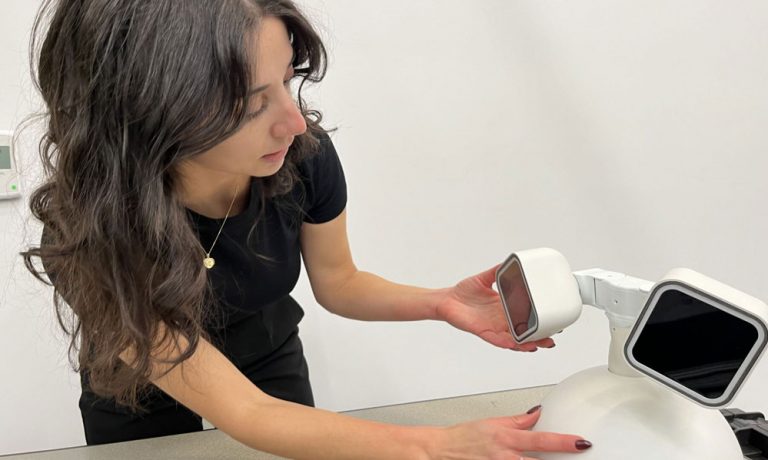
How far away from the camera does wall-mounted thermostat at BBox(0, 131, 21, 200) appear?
1.38m

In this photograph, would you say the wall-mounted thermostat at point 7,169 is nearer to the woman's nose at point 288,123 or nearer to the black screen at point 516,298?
the woman's nose at point 288,123

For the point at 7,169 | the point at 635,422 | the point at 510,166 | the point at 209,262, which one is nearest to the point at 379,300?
the point at 209,262

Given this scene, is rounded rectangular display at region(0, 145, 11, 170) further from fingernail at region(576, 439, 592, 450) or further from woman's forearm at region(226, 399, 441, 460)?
fingernail at region(576, 439, 592, 450)

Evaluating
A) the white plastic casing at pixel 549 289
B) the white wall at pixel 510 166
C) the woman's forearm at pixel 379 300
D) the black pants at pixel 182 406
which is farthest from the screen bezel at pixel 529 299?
the white wall at pixel 510 166

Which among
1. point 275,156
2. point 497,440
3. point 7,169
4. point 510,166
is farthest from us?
point 510,166

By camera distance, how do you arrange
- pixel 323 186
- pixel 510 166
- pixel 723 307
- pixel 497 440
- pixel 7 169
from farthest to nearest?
pixel 510 166, pixel 7 169, pixel 323 186, pixel 497 440, pixel 723 307

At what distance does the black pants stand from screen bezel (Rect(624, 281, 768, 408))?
67 cm

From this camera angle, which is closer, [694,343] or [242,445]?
[694,343]

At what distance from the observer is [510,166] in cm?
170

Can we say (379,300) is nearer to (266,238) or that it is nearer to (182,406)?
(266,238)

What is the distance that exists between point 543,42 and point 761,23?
604mm

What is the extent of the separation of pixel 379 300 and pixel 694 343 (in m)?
0.60

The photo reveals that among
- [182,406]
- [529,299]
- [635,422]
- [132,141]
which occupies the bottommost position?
[182,406]

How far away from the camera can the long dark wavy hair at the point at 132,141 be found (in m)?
0.66
